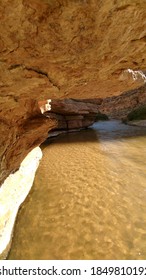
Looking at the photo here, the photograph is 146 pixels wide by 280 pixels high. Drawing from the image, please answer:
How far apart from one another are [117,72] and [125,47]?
0.57m

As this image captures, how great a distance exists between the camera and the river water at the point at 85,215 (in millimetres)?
3020

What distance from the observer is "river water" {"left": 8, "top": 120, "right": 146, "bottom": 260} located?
302cm

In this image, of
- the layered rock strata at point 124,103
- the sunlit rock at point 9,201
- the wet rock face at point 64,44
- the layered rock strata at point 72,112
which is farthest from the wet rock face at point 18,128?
the layered rock strata at point 124,103

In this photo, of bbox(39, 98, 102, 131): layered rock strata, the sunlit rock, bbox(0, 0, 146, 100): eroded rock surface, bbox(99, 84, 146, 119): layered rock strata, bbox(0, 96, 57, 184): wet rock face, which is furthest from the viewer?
bbox(99, 84, 146, 119): layered rock strata

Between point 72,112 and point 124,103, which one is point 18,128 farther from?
point 124,103

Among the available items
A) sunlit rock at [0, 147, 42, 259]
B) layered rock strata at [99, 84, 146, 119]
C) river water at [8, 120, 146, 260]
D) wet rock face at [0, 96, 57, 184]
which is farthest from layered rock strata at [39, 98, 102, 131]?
layered rock strata at [99, 84, 146, 119]

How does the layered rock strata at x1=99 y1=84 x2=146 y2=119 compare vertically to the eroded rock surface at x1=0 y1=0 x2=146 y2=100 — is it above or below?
above

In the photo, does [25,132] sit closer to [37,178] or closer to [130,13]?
[130,13]

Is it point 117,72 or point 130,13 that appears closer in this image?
point 130,13

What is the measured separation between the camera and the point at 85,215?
3.97 meters

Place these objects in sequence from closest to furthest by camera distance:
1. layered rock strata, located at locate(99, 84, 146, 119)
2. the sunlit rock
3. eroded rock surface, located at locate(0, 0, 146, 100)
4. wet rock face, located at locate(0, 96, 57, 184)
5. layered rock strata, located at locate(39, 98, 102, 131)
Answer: eroded rock surface, located at locate(0, 0, 146, 100) < wet rock face, located at locate(0, 96, 57, 184) < the sunlit rock < layered rock strata, located at locate(39, 98, 102, 131) < layered rock strata, located at locate(99, 84, 146, 119)

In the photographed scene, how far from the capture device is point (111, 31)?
1.26 metres

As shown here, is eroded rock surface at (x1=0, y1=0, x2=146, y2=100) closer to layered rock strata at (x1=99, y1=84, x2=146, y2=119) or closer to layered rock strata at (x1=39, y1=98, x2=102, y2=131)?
layered rock strata at (x1=39, y1=98, x2=102, y2=131)
